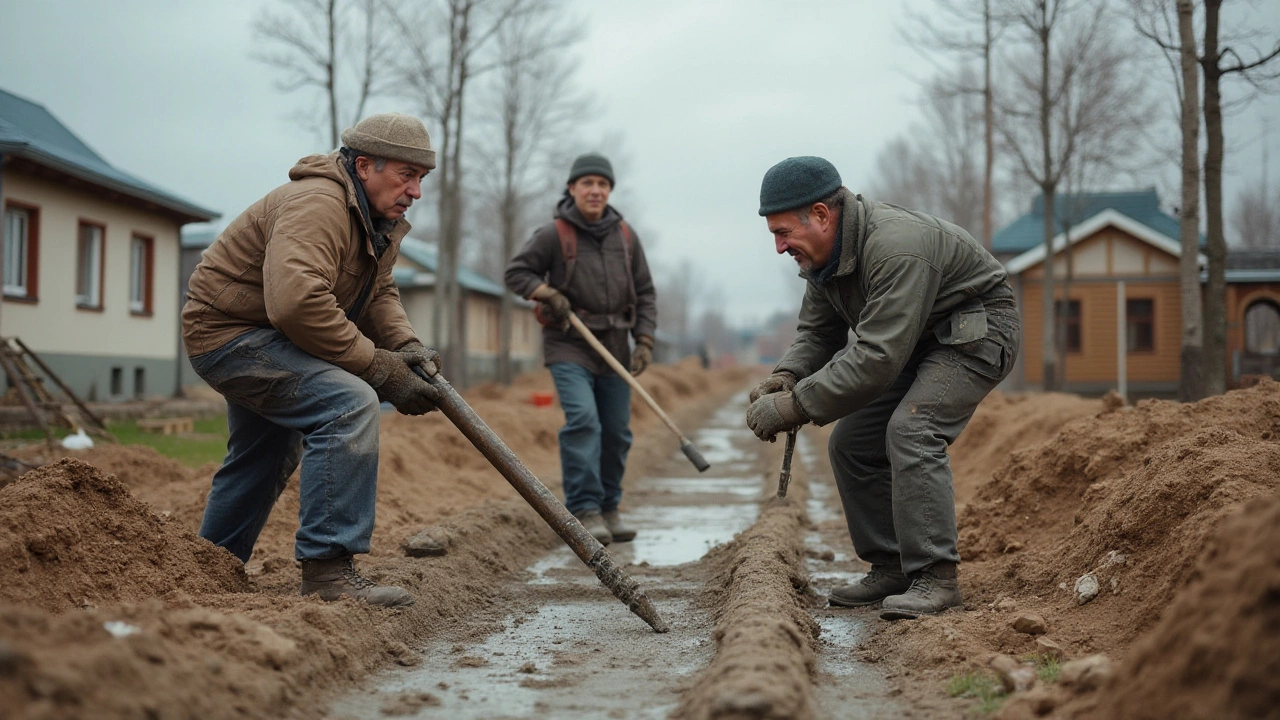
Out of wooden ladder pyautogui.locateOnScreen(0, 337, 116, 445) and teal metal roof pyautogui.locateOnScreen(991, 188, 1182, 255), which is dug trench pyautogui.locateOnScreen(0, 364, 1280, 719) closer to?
wooden ladder pyautogui.locateOnScreen(0, 337, 116, 445)

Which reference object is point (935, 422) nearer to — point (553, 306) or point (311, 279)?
point (311, 279)

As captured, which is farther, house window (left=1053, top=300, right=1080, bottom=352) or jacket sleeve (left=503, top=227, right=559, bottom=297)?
house window (left=1053, top=300, right=1080, bottom=352)

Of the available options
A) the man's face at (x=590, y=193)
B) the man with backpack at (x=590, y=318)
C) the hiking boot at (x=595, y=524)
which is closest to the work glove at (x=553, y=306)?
the man with backpack at (x=590, y=318)

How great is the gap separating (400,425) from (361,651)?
8403 millimetres

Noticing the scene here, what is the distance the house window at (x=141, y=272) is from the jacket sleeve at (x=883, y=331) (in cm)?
1781

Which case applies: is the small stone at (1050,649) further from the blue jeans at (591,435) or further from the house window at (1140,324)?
the house window at (1140,324)

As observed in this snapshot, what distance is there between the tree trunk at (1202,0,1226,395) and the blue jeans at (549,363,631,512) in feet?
23.1

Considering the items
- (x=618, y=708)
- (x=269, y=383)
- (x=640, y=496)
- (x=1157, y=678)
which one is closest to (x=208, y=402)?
(x=640, y=496)

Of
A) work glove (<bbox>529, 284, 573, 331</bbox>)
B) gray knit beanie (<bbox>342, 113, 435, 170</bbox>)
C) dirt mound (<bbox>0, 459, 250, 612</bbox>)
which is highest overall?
gray knit beanie (<bbox>342, 113, 435, 170</bbox>)

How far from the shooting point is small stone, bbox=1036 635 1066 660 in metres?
3.82

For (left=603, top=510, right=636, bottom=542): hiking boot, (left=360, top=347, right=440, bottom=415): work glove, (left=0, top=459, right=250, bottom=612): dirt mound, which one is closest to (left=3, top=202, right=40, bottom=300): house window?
(left=603, top=510, right=636, bottom=542): hiking boot

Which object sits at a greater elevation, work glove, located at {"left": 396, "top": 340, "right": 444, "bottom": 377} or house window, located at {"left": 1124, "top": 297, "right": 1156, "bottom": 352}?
house window, located at {"left": 1124, "top": 297, "right": 1156, "bottom": 352}

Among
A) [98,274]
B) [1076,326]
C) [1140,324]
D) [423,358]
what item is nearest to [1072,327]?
[1076,326]

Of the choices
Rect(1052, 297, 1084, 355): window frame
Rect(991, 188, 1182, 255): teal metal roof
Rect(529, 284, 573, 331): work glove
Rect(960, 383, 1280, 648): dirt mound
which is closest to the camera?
Rect(960, 383, 1280, 648): dirt mound
